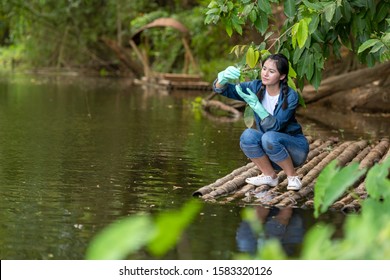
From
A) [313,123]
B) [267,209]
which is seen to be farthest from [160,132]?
[267,209]

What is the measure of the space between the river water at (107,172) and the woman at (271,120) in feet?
2.27

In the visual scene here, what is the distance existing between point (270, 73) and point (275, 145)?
23.2 inches

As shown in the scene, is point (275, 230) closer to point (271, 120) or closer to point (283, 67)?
point (271, 120)

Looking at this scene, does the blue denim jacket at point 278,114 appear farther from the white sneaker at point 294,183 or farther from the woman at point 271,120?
the white sneaker at point 294,183

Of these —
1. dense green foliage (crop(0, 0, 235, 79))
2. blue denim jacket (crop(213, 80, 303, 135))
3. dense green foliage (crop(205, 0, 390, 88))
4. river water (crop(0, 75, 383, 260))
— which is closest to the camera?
river water (crop(0, 75, 383, 260))

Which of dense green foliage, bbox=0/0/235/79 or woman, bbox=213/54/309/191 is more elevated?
dense green foliage, bbox=0/0/235/79

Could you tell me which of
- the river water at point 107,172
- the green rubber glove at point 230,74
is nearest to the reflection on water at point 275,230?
the river water at point 107,172

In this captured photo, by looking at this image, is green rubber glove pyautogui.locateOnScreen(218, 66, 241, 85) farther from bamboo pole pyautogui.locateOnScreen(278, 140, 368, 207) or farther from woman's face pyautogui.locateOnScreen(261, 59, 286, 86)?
bamboo pole pyautogui.locateOnScreen(278, 140, 368, 207)

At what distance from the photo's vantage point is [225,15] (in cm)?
831

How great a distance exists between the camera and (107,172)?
9.37m

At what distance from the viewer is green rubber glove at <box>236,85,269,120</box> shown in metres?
7.84

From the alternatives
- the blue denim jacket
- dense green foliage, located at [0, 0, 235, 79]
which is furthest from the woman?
dense green foliage, located at [0, 0, 235, 79]

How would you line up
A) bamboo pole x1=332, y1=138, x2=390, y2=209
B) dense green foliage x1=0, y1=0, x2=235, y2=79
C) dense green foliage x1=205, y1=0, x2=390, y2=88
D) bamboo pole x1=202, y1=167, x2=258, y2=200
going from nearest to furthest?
bamboo pole x1=332, y1=138, x2=390, y2=209
bamboo pole x1=202, y1=167, x2=258, y2=200
dense green foliage x1=205, y1=0, x2=390, y2=88
dense green foliage x1=0, y1=0, x2=235, y2=79

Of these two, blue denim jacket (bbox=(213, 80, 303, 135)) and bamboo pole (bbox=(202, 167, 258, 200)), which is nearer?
bamboo pole (bbox=(202, 167, 258, 200))
